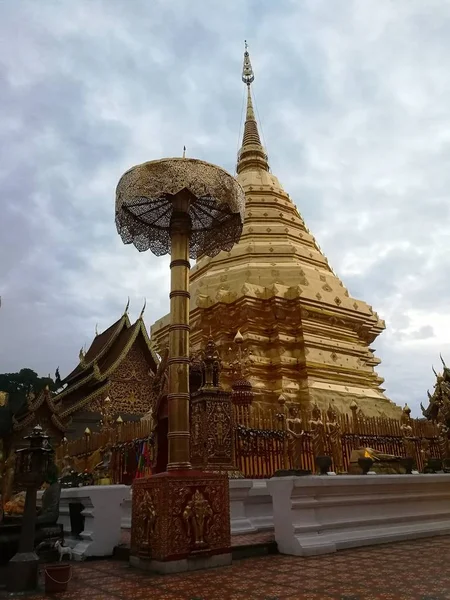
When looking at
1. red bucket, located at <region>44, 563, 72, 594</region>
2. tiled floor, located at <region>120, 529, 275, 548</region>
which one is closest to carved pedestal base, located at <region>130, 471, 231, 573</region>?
tiled floor, located at <region>120, 529, 275, 548</region>

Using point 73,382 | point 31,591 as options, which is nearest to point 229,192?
point 31,591

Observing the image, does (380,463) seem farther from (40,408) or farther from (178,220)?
(40,408)

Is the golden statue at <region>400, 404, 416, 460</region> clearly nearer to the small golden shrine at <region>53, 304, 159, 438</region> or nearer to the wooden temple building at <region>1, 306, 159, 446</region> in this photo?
the wooden temple building at <region>1, 306, 159, 446</region>

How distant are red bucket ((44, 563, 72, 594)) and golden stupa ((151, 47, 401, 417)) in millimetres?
8311

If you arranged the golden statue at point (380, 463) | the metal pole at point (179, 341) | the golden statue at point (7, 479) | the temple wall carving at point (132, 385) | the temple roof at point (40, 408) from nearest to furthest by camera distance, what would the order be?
the metal pole at point (179, 341)
the golden statue at point (7, 479)
the golden statue at point (380, 463)
the temple roof at point (40, 408)
the temple wall carving at point (132, 385)

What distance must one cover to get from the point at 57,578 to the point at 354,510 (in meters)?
3.45

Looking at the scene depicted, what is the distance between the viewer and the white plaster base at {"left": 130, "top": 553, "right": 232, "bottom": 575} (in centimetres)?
415

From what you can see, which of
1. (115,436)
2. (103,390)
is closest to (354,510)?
(115,436)

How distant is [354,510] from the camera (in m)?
5.80

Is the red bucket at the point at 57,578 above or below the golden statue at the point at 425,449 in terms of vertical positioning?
below

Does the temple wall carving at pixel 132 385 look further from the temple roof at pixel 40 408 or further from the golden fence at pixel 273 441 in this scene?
the golden fence at pixel 273 441

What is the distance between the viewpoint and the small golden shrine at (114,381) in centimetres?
1515

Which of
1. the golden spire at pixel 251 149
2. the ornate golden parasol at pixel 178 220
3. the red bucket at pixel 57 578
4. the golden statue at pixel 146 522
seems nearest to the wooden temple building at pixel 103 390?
the golden spire at pixel 251 149

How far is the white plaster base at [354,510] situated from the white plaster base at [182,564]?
0.86 metres
